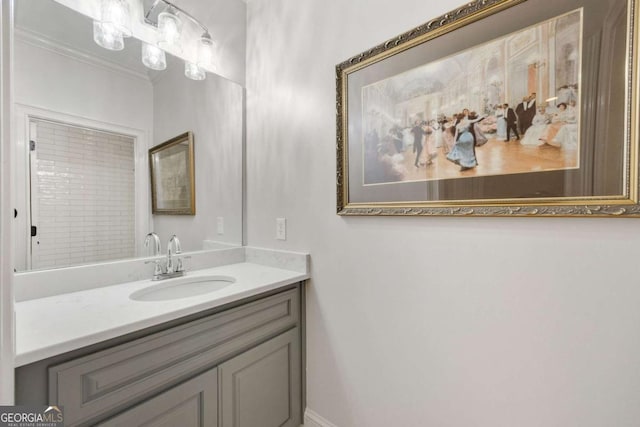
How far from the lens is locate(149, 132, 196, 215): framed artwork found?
1464 mm

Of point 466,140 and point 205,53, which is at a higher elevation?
point 205,53

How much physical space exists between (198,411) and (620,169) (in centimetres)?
156

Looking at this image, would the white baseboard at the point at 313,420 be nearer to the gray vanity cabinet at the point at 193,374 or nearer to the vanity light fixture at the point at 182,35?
the gray vanity cabinet at the point at 193,374

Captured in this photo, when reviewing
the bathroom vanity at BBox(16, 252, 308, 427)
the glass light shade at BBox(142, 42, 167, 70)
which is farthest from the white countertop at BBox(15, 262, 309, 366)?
the glass light shade at BBox(142, 42, 167, 70)

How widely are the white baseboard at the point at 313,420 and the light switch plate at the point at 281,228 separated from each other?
96 centimetres

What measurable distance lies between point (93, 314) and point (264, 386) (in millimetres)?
774

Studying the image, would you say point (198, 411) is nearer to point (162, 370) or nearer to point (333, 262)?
point (162, 370)

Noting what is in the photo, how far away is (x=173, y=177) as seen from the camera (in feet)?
5.08

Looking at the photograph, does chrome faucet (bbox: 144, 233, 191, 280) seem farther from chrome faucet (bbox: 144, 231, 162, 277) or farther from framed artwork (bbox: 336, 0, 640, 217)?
framed artwork (bbox: 336, 0, 640, 217)

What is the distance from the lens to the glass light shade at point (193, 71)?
4.99 feet

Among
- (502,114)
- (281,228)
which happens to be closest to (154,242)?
(281,228)

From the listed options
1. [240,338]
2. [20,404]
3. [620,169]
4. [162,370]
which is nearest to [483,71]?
[620,169]

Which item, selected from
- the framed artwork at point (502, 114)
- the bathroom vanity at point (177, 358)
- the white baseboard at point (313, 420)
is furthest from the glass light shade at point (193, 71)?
the white baseboard at point (313, 420)

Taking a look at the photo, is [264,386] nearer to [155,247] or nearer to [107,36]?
[155,247]
